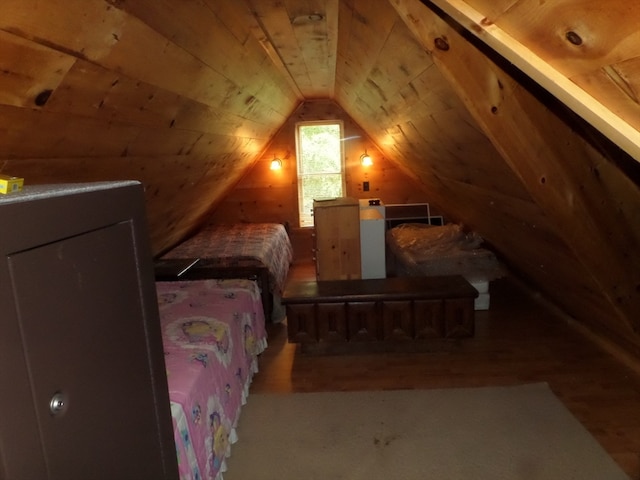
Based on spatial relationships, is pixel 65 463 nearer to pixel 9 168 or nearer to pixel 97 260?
pixel 97 260

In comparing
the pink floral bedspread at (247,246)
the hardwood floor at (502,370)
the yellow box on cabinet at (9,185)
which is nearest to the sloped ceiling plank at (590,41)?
the yellow box on cabinet at (9,185)

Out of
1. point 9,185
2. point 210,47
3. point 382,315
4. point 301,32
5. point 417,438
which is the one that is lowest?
point 417,438

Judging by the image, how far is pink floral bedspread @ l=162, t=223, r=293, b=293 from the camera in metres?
3.86

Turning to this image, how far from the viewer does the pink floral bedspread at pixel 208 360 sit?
4.98ft

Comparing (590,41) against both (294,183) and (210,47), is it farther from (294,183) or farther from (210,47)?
(294,183)

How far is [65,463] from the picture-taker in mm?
574

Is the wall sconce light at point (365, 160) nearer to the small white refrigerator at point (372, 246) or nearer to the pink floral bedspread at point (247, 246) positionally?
the pink floral bedspread at point (247, 246)

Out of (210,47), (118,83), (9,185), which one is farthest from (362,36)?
(9,185)

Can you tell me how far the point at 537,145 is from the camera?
153cm

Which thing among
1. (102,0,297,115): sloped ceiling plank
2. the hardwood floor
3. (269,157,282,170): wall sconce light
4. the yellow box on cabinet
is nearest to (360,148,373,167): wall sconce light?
(269,157,282,170): wall sconce light

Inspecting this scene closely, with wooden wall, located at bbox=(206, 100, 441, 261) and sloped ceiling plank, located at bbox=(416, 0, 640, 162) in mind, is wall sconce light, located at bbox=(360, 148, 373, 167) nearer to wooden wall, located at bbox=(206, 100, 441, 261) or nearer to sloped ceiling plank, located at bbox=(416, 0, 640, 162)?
wooden wall, located at bbox=(206, 100, 441, 261)

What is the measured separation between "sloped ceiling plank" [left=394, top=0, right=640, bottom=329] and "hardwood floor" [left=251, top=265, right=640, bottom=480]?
1.10 m

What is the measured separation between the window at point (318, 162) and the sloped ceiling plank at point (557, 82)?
4488mm

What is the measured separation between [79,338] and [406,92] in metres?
1.91
